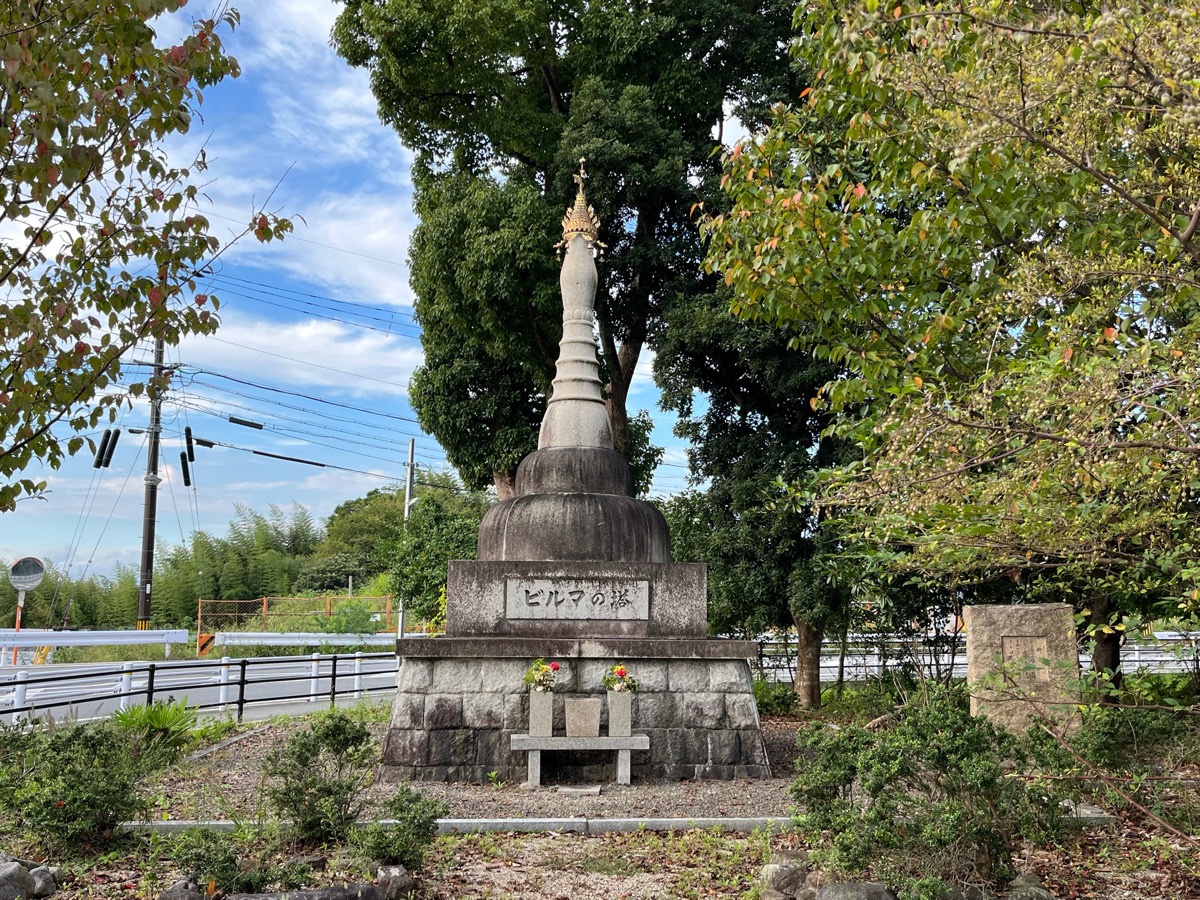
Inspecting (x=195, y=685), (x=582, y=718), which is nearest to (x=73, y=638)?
(x=195, y=685)

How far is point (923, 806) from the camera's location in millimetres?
4723

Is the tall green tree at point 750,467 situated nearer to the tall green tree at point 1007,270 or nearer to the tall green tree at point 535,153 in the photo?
the tall green tree at point 535,153

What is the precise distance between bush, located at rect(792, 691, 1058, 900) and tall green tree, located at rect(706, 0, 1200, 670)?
125 centimetres

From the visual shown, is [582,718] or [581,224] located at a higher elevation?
[581,224]

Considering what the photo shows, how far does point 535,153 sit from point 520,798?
39.3ft

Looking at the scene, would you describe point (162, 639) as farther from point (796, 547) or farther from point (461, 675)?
point (796, 547)

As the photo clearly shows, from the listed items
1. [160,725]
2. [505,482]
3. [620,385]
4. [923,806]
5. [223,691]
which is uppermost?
[620,385]

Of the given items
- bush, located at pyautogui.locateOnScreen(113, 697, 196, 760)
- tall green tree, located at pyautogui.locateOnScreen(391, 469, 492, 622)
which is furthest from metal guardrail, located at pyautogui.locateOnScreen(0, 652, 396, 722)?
tall green tree, located at pyautogui.locateOnScreen(391, 469, 492, 622)

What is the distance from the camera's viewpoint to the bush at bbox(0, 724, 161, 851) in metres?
5.27

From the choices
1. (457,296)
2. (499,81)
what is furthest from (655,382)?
(499,81)

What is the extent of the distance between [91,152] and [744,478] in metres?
10.9

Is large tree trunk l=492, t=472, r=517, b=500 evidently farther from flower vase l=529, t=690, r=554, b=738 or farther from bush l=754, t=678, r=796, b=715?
flower vase l=529, t=690, r=554, b=738

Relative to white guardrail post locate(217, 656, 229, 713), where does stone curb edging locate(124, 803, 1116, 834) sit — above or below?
above

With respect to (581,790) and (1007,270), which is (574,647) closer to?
(581,790)
